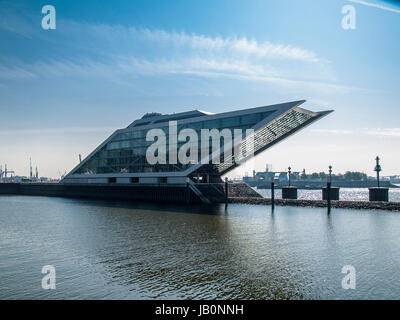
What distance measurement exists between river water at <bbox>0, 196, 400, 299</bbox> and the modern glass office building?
25036 millimetres

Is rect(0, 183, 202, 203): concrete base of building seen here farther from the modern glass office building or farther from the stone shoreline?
the stone shoreline

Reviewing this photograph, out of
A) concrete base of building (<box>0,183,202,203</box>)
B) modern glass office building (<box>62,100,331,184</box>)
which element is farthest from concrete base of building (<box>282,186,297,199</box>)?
concrete base of building (<box>0,183,202,203</box>)

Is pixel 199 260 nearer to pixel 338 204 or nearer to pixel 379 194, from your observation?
pixel 338 204

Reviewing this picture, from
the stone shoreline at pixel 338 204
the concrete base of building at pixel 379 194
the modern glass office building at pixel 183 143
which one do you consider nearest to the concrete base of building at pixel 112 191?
the modern glass office building at pixel 183 143

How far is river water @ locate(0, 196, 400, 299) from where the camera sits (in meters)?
14.3

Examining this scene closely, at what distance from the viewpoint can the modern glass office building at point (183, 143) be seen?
55.6 metres

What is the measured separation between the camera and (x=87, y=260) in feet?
63.1

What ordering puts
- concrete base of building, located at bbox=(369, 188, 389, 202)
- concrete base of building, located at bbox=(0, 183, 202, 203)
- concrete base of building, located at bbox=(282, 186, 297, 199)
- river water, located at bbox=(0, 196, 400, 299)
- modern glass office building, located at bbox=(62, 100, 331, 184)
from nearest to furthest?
river water, located at bbox=(0, 196, 400, 299), concrete base of building, located at bbox=(369, 188, 389, 202), modern glass office building, located at bbox=(62, 100, 331, 184), concrete base of building, located at bbox=(282, 186, 297, 199), concrete base of building, located at bbox=(0, 183, 202, 203)

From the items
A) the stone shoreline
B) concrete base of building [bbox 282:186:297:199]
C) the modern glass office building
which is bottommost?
the stone shoreline

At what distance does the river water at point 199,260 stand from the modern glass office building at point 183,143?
25.0 metres

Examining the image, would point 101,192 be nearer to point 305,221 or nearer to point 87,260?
point 305,221

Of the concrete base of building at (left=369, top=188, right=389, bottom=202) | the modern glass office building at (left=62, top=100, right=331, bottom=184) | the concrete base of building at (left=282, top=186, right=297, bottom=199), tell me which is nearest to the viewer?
the concrete base of building at (left=369, top=188, right=389, bottom=202)

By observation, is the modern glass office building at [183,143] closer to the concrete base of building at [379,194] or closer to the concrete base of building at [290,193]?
the concrete base of building at [290,193]
